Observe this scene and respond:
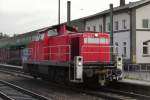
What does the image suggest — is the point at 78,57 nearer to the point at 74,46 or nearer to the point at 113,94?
the point at 74,46

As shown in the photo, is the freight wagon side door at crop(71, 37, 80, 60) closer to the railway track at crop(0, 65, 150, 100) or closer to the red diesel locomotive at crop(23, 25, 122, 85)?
the red diesel locomotive at crop(23, 25, 122, 85)

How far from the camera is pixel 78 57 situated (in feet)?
54.1

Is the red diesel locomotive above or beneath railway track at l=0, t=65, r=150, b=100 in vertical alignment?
above

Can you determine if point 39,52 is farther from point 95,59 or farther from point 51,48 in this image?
point 95,59

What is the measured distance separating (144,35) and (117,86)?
22.7 meters

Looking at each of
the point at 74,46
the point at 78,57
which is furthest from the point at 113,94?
the point at 74,46

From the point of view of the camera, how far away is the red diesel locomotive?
17031mm

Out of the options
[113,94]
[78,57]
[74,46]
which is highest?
[74,46]

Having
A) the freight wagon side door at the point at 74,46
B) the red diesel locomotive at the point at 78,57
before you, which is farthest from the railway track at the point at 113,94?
the freight wagon side door at the point at 74,46

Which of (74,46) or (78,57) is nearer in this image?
(78,57)

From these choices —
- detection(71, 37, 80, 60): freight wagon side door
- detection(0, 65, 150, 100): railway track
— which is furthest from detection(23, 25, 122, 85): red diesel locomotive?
detection(0, 65, 150, 100): railway track

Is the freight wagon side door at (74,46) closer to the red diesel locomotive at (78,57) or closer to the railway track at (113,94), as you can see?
the red diesel locomotive at (78,57)

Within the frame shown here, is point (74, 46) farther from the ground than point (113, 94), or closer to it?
farther from the ground

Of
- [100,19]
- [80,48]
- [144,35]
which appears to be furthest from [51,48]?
[100,19]
